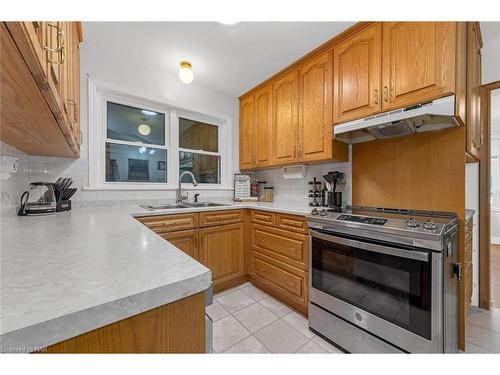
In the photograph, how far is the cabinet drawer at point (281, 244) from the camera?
173 cm

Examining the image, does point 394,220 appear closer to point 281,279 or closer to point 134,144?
point 281,279

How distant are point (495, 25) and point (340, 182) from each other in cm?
165

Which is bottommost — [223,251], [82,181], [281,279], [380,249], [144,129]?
[281,279]

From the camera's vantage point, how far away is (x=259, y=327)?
1567mm

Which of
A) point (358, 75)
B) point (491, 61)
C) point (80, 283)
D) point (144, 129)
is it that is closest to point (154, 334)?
point (80, 283)

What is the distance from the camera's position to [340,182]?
2.01 meters

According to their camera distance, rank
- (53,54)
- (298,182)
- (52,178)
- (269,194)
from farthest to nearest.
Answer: (269,194)
(298,182)
(52,178)
(53,54)

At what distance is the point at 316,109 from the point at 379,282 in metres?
1.52

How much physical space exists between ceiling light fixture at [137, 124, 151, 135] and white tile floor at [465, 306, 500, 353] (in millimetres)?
3287

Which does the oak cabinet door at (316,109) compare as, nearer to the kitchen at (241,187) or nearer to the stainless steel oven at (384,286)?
the kitchen at (241,187)

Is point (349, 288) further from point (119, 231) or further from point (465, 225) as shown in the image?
point (119, 231)

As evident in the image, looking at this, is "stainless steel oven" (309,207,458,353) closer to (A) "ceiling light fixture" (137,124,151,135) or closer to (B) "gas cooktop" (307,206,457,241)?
(B) "gas cooktop" (307,206,457,241)

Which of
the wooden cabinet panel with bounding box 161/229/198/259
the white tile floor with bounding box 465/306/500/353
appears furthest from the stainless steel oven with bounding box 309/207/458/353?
the wooden cabinet panel with bounding box 161/229/198/259
